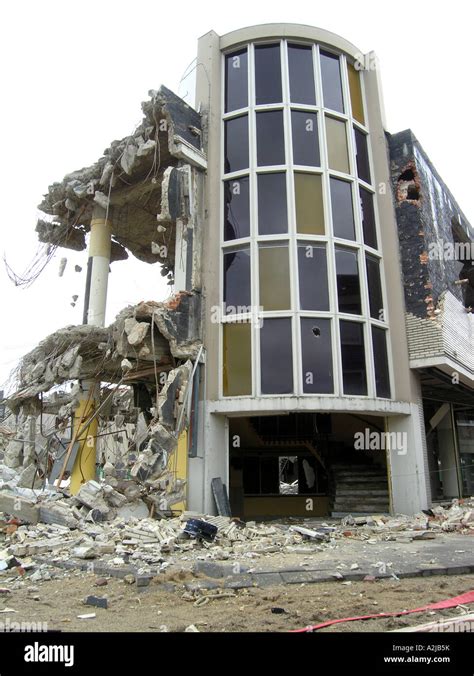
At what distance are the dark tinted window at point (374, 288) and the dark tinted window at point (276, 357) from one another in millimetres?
2751

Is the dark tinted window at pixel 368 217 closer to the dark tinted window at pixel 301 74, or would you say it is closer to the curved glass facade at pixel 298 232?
the curved glass facade at pixel 298 232

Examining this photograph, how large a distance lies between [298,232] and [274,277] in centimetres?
145

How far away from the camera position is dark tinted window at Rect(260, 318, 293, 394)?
13.2 meters

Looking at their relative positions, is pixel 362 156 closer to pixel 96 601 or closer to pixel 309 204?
pixel 309 204

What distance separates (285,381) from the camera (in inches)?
518

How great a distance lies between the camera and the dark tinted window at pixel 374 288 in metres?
14.7

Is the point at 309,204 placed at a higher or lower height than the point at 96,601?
higher

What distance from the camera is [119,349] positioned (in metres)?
13.4

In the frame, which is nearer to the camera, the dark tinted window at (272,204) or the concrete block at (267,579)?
the concrete block at (267,579)

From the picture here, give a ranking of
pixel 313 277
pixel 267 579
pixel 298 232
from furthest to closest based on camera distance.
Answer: pixel 298 232
pixel 313 277
pixel 267 579

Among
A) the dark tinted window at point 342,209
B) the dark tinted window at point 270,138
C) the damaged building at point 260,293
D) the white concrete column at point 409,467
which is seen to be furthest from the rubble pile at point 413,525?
the dark tinted window at point 270,138

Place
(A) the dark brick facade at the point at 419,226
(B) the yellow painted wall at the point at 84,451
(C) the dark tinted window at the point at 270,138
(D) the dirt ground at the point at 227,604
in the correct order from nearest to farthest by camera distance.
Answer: (D) the dirt ground at the point at 227,604 → (C) the dark tinted window at the point at 270,138 → (A) the dark brick facade at the point at 419,226 → (B) the yellow painted wall at the point at 84,451

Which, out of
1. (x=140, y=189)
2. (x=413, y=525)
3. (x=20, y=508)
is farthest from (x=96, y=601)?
(x=140, y=189)
